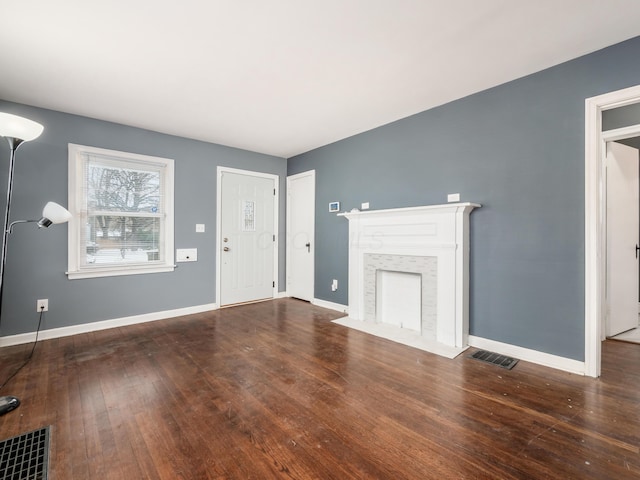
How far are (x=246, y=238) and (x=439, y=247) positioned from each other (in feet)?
10.0

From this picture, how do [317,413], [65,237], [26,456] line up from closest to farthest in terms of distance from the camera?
[26,456], [317,413], [65,237]

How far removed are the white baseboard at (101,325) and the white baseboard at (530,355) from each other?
3599 millimetres

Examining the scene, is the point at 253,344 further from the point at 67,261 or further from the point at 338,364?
the point at 67,261

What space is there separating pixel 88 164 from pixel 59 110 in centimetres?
62

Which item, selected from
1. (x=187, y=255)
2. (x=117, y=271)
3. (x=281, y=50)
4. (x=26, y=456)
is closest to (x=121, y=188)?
(x=117, y=271)

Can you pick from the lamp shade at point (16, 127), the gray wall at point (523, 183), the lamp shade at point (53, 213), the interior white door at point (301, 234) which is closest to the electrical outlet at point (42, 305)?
the lamp shade at point (53, 213)

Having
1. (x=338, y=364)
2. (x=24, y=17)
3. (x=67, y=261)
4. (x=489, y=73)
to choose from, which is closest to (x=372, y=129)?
(x=489, y=73)

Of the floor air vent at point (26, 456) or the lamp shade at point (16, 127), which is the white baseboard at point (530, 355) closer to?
the floor air vent at point (26, 456)

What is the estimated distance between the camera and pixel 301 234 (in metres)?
5.16

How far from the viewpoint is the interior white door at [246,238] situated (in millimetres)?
4675

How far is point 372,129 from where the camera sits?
4.04m

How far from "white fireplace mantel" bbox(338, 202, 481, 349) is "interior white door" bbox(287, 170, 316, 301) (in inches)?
53.7

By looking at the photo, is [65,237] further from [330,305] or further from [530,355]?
[530,355]

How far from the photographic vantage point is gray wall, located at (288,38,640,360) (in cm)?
242
